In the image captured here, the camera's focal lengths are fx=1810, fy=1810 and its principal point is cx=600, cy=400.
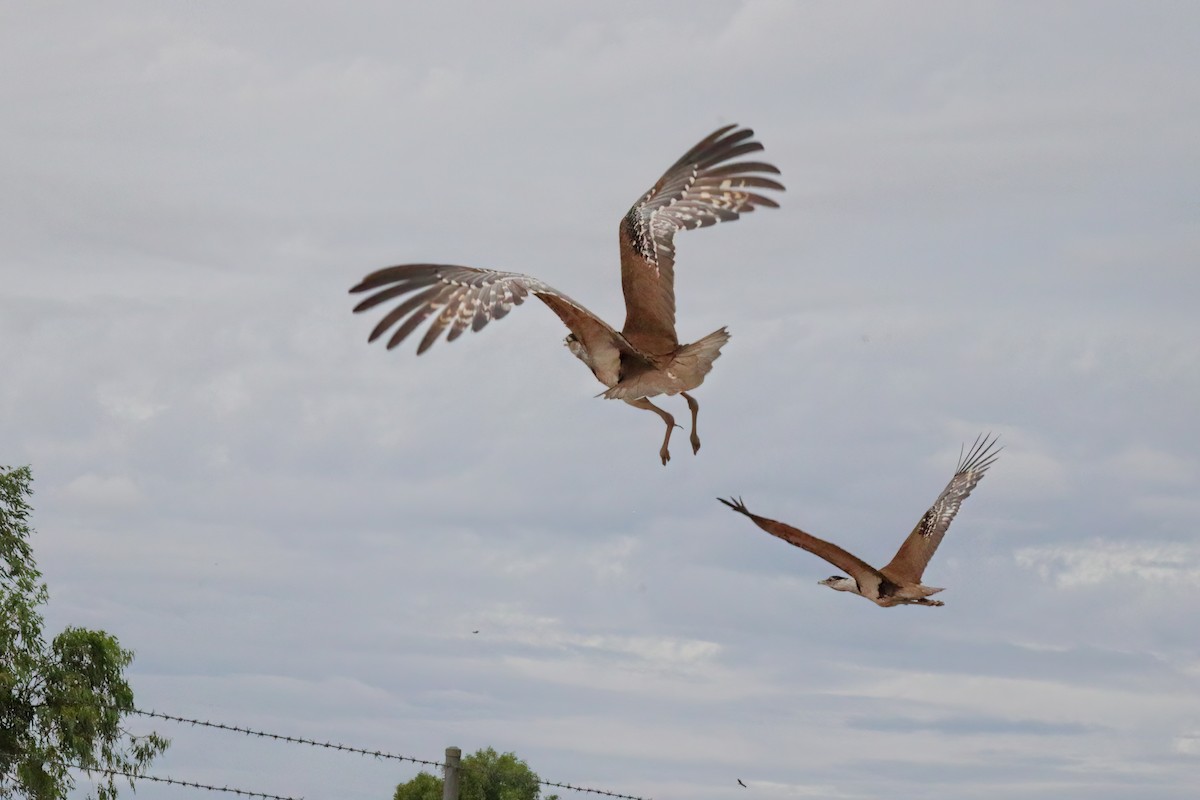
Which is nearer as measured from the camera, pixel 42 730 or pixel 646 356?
pixel 646 356

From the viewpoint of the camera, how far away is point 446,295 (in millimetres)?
9633

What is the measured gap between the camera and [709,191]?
13.1m

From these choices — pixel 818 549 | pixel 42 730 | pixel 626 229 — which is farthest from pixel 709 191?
pixel 42 730

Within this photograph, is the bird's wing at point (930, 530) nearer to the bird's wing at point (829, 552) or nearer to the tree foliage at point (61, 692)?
the bird's wing at point (829, 552)

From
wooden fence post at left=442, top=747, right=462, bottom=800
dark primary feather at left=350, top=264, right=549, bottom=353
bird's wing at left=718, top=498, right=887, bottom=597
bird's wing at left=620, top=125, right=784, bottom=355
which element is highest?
bird's wing at left=620, top=125, right=784, bottom=355

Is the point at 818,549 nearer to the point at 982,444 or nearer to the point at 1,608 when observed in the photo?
the point at 982,444

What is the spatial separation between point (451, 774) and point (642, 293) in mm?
4968

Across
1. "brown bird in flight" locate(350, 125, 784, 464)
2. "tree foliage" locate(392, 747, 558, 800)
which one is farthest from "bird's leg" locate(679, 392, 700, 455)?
"tree foliage" locate(392, 747, 558, 800)

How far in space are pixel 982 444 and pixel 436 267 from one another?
22.7 ft

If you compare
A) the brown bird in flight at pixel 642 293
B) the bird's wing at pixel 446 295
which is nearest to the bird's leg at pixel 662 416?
the brown bird in flight at pixel 642 293

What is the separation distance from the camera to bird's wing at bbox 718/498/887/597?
35.2 feet

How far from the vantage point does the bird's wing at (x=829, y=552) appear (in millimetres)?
10719

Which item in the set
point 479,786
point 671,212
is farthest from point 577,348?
point 479,786

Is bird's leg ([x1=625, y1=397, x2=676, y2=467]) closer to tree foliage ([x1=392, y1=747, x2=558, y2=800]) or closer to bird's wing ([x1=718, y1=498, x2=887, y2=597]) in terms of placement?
bird's wing ([x1=718, y1=498, x2=887, y2=597])
